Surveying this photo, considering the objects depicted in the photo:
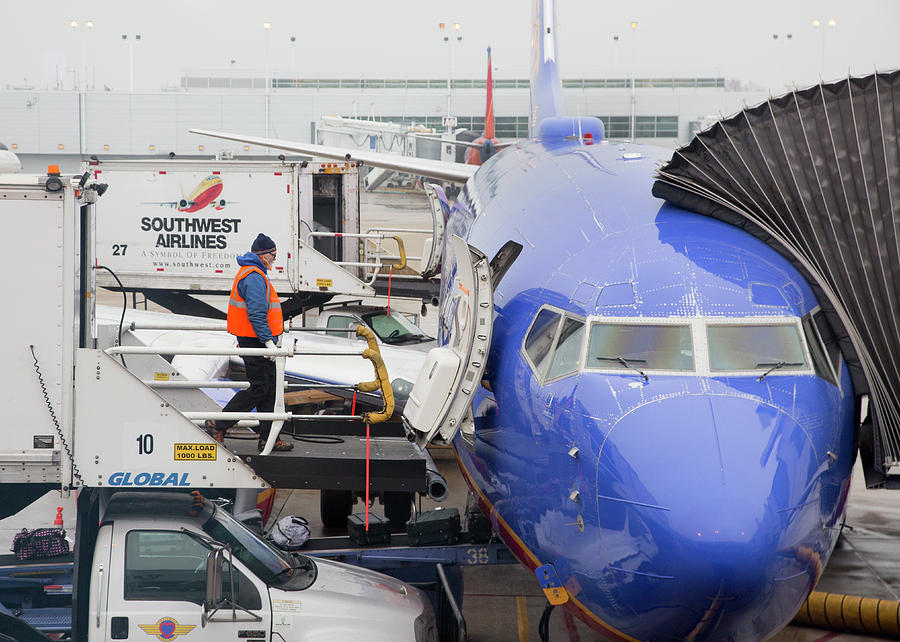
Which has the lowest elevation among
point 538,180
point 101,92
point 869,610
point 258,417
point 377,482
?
point 869,610

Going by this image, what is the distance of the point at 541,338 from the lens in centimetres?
799

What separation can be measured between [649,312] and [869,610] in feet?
17.8

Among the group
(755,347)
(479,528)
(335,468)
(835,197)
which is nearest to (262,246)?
(335,468)

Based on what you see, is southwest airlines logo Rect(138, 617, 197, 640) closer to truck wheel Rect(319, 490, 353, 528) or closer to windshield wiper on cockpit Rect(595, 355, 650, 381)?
windshield wiper on cockpit Rect(595, 355, 650, 381)

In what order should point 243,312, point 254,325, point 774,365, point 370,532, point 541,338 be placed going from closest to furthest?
point 774,365
point 541,338
point 254,325
point 243,312
point 370,532

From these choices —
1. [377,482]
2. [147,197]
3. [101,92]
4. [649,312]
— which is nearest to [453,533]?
[377,482]

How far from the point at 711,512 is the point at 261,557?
4.05 metres

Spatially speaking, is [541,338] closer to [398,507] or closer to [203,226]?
[398,507]

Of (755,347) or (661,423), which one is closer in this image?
(661,423)

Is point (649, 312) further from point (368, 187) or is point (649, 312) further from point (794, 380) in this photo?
point (368, 187)

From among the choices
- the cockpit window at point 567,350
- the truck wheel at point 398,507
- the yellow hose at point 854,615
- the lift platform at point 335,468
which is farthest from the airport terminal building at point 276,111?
the cockpit window at point 567,350

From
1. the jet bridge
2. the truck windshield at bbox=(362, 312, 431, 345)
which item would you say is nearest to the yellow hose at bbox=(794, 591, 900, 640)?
the jet bridge

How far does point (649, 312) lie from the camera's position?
7477 millimetres

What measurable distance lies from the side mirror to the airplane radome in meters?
2.35
